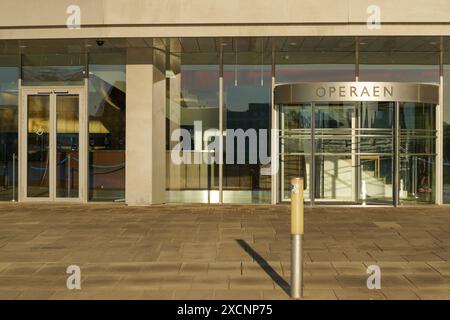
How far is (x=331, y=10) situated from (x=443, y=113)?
13.4 feet

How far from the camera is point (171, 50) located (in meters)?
14.2

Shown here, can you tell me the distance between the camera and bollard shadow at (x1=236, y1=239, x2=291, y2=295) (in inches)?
259

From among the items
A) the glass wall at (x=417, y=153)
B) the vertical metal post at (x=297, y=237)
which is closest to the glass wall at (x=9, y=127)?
the glass wall at (x=417, y=153)

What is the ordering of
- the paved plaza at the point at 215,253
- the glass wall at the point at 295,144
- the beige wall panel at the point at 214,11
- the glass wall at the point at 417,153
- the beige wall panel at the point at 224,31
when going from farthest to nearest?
1. the glass wall at the point at 295,144
2. the glass wall at the point at 417,153
3. the beige wall panel at the point at 224,31
4. the beige wall panel at the point at 214,11
5. the paved plaza at the point at 215,253

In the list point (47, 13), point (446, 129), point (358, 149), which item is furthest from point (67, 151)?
point (446, 129)

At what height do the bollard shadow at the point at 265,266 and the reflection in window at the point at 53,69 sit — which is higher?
the reflection in window at the point at 53,69

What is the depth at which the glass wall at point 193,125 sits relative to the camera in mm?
14469

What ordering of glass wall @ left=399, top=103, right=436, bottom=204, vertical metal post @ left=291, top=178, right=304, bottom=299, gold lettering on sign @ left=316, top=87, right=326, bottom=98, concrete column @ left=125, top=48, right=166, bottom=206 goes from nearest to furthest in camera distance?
1. vertical metal post @ left=291, top=178, right=304, bottom=299
2. gold lettering on sign @ left=316, top=87, right=326, bottom=98
3. concrete column @ left=125, top=48, right=166, bottom=206
4. glass wall @ left=399, top=103, right=436, bottom=204

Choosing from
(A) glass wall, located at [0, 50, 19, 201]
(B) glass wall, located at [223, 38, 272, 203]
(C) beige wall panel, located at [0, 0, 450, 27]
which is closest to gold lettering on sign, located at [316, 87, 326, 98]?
(B) glass wall, located at [223, 38, 272, 203]

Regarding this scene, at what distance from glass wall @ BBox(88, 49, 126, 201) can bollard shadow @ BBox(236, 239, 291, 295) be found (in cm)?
591

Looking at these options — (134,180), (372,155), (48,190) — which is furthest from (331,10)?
(48,190)

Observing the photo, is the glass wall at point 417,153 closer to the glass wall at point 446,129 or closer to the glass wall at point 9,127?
the glass wall at point 446,129

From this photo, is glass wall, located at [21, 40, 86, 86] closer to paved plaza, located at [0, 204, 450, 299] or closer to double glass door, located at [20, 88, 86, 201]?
double glass door, located at [20, 88, 86, 201]

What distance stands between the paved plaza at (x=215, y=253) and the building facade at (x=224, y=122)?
62.2 inches
